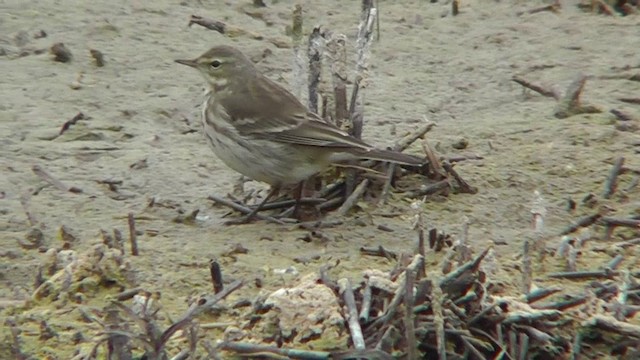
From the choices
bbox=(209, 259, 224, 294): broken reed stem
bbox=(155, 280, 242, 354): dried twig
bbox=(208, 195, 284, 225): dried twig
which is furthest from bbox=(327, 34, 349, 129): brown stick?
bbox=(155, 280, 242, 354): dried twig

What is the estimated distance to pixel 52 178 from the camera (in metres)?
8.05

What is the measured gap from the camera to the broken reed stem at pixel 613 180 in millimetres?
7875

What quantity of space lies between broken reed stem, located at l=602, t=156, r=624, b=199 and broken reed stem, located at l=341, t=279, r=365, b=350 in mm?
2367

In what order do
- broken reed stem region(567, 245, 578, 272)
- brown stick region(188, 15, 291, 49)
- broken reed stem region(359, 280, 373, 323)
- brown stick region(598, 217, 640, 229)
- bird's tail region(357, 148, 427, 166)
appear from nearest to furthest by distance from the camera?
1. broken reed stem region(359, 280, 373, 323)
2. broken reed stem region(567, 245, 578, 272)
3. brown stick region(598, 217, 640, 229)
4. bird's tail region(357, 148, 427, 166)
5. brown stick region(188, 15, 291, 49)

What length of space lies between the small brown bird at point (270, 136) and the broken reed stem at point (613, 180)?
3.32ft

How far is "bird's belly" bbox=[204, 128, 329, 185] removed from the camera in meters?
8.04

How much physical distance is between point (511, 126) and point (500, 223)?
149cm

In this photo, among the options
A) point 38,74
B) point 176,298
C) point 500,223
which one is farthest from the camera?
point 38,74

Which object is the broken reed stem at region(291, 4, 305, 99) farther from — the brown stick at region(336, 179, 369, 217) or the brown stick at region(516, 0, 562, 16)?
the brown stick at region(516, 0, 562, 16)

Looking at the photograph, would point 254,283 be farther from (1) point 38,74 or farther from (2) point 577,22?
(2) point 577,22

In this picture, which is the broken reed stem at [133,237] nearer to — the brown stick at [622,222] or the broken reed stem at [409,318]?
the broken reed stem at [409,318]

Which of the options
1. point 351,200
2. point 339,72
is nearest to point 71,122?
point 339,72

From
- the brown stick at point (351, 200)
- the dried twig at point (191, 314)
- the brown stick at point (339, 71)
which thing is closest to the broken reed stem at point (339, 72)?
the brown stick at point (339, 71)

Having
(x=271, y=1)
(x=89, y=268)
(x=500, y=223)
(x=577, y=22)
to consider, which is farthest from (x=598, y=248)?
(x=271, y=1)
